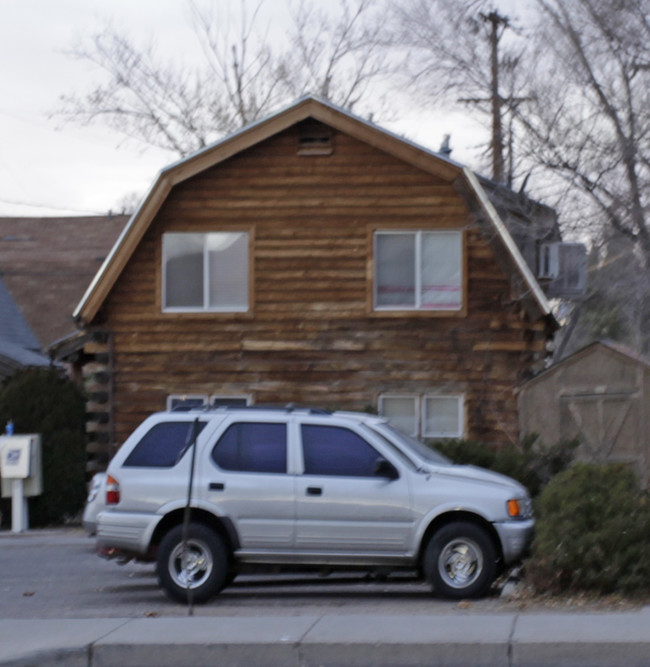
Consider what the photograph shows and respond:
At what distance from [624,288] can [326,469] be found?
39.5ft

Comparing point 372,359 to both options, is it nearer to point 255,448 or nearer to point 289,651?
point 255,448

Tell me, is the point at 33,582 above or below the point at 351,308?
below

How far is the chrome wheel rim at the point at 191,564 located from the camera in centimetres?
1133

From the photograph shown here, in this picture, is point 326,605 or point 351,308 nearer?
point 326,605

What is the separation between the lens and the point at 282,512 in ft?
37.6

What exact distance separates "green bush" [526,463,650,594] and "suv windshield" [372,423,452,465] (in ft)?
4.42

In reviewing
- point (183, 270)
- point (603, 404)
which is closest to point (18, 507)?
point (183, 270)

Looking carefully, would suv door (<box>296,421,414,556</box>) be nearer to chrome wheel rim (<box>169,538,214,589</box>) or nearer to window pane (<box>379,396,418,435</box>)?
chrome wheel rim (<box>169,538,214,589</box>)

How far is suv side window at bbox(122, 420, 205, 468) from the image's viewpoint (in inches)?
462

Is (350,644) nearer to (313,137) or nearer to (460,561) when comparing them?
(460,561)

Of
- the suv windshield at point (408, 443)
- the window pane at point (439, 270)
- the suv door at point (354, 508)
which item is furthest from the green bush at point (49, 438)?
the suv door at point (354, 508)

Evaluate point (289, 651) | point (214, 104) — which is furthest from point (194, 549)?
point (214, 104)

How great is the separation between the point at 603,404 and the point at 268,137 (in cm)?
752

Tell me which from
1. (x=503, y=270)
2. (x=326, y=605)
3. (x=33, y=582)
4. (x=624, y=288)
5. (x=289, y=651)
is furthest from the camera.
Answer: (x=624, y=288)
